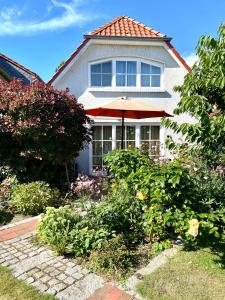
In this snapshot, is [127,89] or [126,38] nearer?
[126,38]

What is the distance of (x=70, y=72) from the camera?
40.4ft

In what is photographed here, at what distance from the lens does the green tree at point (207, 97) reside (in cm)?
432

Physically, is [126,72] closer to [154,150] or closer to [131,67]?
[131,67]

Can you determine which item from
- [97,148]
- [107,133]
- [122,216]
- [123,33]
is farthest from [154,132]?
[122,216]

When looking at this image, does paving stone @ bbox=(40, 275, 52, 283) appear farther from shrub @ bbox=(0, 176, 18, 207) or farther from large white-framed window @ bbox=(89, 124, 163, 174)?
large white-framed window @ bbox=(89, 124, 163, 174)

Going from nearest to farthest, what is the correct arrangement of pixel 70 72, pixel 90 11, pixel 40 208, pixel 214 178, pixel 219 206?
pixel 219 206, pixel 214 178, pixel 40 208, pixel 90 11, pixel 70 72

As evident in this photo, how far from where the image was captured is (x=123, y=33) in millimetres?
12359

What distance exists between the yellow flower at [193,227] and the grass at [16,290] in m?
1.90

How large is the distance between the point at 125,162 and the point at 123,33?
8.66m

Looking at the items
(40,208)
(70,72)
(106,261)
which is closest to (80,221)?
(106,261)

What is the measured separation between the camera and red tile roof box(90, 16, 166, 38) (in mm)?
12211

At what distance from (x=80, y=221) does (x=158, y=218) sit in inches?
53.4

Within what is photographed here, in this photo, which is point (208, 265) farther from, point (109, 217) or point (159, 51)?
point (159, 51)

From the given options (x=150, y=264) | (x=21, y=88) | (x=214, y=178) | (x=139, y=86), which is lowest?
(x=150, y=264)
